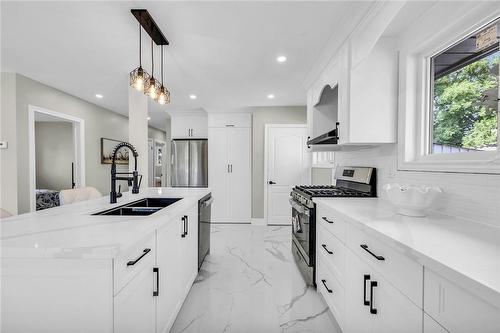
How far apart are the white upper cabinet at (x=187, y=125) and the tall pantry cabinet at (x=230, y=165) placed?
0.43 meters

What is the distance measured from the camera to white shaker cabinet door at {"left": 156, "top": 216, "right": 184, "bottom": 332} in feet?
4.61

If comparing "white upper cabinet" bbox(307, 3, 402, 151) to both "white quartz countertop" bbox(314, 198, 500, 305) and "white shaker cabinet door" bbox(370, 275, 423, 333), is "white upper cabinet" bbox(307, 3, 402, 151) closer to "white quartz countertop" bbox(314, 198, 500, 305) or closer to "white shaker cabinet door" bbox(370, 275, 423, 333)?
"white quartz countertop" bbox(314, 198, 500, 305)

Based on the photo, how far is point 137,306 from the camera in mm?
1106

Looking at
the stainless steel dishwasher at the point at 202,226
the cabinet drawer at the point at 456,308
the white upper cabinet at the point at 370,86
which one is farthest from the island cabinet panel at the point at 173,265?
the white upper cabinet at the point at 370,86

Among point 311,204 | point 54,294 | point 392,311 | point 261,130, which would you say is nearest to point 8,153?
point 54,294

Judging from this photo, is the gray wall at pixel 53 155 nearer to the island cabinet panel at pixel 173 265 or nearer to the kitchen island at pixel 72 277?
the island cabinet panel at pixel 173 265

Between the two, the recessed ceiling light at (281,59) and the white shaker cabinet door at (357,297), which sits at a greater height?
the recessed ceiling light at (281,59)

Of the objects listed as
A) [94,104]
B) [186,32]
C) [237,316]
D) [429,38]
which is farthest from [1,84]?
[429,38]

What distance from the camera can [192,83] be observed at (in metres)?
3.45

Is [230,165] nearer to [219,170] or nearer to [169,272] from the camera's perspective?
[219,170]

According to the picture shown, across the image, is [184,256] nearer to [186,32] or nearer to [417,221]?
[417,221]

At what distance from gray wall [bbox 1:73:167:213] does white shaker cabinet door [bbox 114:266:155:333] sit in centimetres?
337

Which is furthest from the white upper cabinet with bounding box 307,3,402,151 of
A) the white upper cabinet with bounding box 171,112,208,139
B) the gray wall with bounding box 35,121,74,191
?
the gray wall with bounding box 35,121,74,191

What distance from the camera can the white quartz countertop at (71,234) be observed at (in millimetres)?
853
